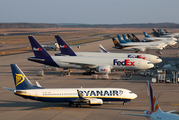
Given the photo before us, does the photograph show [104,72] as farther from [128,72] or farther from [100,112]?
[100,112]

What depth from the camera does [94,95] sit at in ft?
124

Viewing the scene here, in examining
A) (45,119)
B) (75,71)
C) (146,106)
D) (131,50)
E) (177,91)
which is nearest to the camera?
(45,119)

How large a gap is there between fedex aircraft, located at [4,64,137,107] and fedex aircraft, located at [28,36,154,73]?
25691 mm

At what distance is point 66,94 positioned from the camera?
37.4 metres

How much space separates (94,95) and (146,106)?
800 centimetres

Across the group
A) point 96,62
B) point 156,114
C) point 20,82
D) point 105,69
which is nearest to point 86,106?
point 20,82

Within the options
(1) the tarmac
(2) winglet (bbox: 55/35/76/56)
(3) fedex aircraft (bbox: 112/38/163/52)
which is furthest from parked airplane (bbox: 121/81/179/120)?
(3) fedex aircraft (bbox: 112/38/163/52)

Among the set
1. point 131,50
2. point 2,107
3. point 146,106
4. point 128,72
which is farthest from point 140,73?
point 131,50

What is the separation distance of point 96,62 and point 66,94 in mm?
28868

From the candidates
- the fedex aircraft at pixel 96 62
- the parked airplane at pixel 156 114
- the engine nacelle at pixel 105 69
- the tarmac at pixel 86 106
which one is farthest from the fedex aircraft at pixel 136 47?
the parked airplane at pixel 156 114

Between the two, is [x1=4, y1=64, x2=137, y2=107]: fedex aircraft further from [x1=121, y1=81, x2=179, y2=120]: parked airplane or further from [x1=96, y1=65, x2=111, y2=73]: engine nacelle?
[x1=96, y1=65, x2=111, y2=73]: engine nacelle

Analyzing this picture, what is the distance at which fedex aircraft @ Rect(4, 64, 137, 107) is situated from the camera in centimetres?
3706

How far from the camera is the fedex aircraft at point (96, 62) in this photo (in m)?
64.4

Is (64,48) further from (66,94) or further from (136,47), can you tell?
(136,47)
